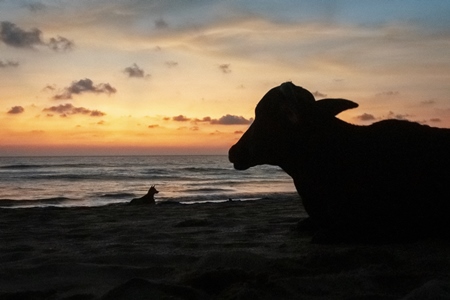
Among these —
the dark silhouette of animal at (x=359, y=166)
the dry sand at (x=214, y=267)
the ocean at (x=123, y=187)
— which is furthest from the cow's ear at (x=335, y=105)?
the ocean at (x=123, y=187)

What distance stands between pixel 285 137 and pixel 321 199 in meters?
0.74

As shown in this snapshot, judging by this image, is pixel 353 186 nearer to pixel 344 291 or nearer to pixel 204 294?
pixel 344 291

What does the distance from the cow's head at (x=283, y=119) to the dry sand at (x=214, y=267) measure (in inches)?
33.3

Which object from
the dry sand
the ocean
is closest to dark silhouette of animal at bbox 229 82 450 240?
A: the dry sand

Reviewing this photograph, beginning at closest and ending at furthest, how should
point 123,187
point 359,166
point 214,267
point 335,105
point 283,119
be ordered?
point 214,267 → point 359,166 → point 335,105 → point 283,119 → point 123,187

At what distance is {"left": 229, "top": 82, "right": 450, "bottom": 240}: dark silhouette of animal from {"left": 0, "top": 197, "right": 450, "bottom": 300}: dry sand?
0.24 m

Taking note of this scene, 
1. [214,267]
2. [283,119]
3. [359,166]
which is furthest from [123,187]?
[214,267]

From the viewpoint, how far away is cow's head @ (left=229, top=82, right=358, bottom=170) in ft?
16.0

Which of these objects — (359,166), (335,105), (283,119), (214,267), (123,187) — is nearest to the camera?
(214,267)

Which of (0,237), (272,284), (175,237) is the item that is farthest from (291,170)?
(0,237)

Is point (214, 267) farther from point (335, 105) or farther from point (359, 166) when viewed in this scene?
point (335, 105)

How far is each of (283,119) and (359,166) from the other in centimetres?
96

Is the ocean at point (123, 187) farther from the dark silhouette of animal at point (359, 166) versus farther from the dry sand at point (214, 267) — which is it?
the dark silhouette of animal at point (359, 166)

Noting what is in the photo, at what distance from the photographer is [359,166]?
4473 mm
